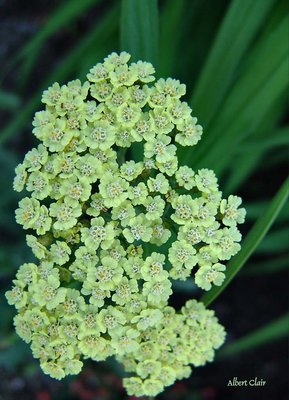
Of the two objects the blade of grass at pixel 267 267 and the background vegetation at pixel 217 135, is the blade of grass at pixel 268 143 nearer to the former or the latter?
the background vegetation at pixel 217 135

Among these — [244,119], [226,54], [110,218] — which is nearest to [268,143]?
[244,119]

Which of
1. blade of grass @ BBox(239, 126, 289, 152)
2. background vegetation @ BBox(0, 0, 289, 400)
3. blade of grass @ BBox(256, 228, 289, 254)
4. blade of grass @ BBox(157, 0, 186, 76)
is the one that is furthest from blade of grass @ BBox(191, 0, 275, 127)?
blade of grass @ BBox(256, 228, 289, 254)

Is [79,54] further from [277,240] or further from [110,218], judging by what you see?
[110,218]

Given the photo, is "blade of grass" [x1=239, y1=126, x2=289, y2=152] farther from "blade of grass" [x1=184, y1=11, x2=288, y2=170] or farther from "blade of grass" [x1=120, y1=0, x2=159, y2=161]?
"blade of grass" [x1=120, y1=0, x2=159, y2=161]

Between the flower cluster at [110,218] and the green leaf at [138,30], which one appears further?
the green leaf at [138,30]

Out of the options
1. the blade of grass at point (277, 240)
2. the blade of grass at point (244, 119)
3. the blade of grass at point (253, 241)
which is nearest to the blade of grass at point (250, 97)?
the blade of grass at point (244, 119)
